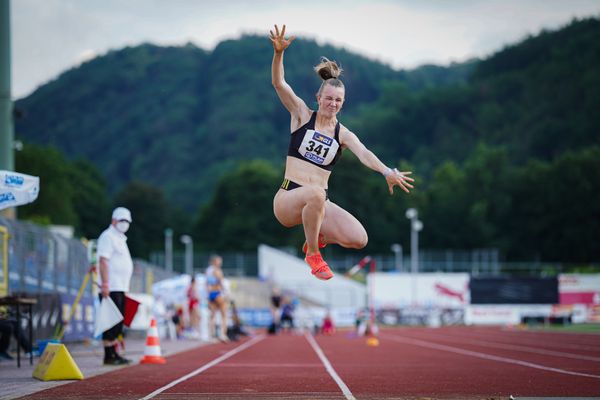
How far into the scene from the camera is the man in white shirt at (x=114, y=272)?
13883mm

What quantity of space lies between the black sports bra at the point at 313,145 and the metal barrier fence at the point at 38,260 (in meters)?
8.34

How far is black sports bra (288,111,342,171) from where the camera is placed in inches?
384

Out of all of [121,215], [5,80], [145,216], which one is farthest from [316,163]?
[145,216]

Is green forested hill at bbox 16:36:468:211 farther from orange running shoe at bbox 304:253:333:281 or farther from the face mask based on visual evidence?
orange running shoe at bbox 304:253:333:281

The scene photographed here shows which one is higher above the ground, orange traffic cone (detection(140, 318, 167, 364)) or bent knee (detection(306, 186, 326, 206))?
bent knee (detection(306, 186, 326, 206))

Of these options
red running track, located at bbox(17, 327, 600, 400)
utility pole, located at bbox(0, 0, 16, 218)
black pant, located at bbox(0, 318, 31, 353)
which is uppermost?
utility pole, located at bbox(0, 0, 16, 218)

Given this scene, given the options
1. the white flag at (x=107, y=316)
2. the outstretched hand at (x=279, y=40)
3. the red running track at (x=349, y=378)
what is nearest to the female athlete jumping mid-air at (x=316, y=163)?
the outstretched hand at (x=279, y=40)

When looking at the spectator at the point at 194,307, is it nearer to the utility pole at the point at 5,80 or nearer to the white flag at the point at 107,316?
the utility pole at the point at 5,80

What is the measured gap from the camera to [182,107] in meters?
146

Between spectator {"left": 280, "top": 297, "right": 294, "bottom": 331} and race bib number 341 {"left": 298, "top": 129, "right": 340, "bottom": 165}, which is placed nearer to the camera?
race bib number 341 {"left": 298, "top": 129, "right": 340, "bottom": 165}

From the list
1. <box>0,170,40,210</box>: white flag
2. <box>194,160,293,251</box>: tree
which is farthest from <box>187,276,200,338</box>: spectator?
<box>194,160,293,251</box>: tree

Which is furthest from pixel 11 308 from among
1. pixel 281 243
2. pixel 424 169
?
pixel 424 169

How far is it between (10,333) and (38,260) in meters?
3.91

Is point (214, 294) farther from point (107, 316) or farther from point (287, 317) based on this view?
point (287, 317)
